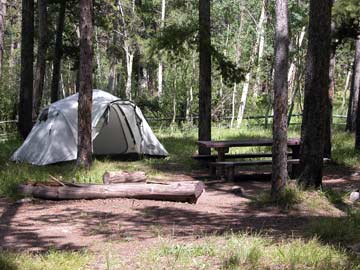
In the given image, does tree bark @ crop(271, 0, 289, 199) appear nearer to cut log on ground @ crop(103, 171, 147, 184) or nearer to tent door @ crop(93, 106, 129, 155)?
cut log on ground @ crop(103, 171, 147, 184)

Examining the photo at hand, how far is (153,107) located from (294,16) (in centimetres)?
932

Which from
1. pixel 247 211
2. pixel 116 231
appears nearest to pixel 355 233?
pixel 247 211

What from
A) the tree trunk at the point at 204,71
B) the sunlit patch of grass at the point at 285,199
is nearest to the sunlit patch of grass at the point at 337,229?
the sunlit patch of grass at the point at 285,199

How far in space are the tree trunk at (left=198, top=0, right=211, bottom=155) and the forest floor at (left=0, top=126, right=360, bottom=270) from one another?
2.11m

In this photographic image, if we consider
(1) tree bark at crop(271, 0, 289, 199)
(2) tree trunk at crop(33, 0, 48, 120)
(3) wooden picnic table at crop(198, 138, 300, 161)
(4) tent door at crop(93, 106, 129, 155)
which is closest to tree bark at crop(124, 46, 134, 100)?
(2) tree trunk at crop(33, 0, 48, 120)

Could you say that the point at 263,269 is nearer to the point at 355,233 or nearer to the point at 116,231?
the point at 355,233

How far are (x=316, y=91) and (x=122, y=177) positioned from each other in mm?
4006

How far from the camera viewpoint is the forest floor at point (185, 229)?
529 cm

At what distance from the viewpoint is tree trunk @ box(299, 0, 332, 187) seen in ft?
31.0

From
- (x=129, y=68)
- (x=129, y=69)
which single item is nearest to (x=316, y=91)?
(x=129, y=69)

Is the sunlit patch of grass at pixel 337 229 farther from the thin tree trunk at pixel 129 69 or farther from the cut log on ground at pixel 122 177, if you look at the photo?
the thin tree trunk at pixel 129 69

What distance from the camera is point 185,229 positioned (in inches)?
286

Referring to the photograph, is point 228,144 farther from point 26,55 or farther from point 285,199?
point 26,55

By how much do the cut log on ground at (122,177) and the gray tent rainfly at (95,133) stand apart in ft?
12.1
